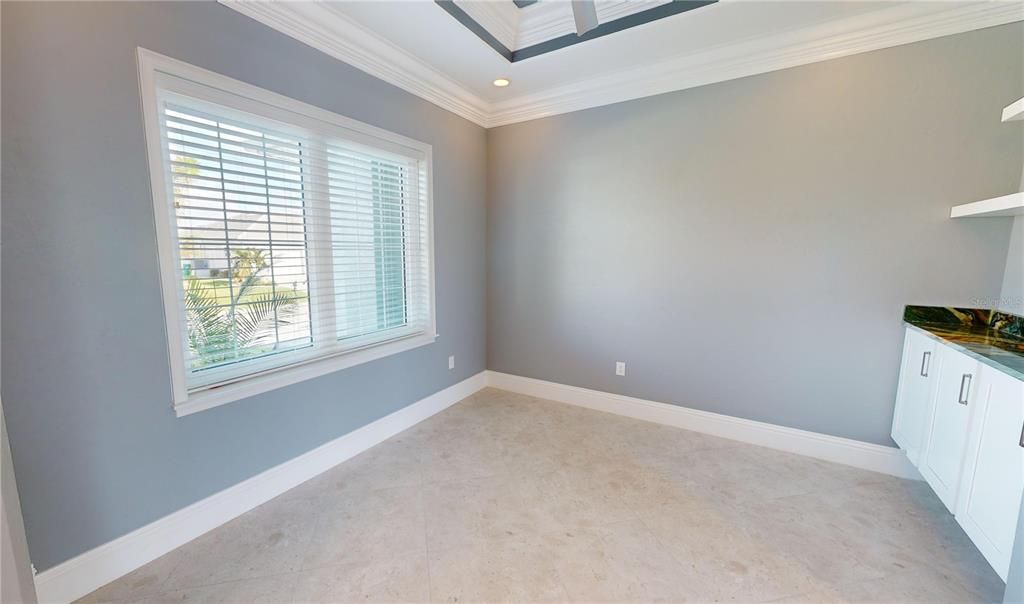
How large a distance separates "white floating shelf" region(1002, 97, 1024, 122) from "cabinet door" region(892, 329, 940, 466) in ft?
3.58

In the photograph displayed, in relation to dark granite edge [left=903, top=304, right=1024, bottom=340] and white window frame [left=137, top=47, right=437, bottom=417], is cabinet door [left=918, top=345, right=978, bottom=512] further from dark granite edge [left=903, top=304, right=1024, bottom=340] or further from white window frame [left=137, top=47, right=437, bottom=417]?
white window frame [left=137, top=47, right=437, bottom=417]

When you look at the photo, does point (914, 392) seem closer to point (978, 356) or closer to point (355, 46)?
point (978, 356)

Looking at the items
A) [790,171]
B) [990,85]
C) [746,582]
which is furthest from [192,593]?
[990,85]

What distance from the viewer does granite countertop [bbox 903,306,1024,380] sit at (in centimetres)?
156

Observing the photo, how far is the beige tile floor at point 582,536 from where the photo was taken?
1.55 meters

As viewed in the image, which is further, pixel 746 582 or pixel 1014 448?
pixel 746 582

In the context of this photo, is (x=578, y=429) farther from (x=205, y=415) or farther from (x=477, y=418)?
(x=205, y=415)

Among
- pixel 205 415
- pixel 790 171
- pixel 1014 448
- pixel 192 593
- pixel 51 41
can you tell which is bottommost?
pixel 192 593

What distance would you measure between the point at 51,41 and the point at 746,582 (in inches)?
133

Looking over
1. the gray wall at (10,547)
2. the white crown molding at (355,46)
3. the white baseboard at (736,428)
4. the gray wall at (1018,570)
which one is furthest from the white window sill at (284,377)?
the gray wall at (1018,570)

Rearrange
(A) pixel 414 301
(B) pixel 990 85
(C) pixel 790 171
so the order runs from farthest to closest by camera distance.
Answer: (A) pixel 414 301
(C) pixel 790 171
(B) pixel 990 85

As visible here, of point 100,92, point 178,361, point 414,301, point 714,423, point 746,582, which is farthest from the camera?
point 414,301

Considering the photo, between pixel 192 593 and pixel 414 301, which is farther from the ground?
pixel 414 301

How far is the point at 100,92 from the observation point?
1.46 meters
